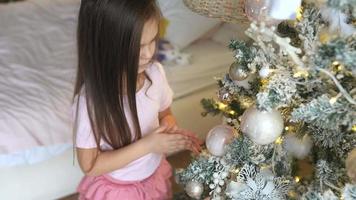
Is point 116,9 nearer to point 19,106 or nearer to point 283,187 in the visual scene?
point 283,187

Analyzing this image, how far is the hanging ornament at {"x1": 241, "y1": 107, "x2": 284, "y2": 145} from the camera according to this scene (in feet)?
2.91

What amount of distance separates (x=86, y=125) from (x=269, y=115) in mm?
437

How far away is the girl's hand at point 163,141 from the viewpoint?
114 centimetres

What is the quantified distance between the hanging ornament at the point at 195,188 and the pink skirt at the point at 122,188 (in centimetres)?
19

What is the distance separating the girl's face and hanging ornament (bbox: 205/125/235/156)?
0.22 metres

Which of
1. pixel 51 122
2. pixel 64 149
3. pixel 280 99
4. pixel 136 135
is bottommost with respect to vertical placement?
pixel 64 149

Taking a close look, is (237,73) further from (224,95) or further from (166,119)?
(166,119)

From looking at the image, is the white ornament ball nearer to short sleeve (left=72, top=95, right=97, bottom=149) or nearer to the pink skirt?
short sleeve (left=72, top=95, right=97, bottom=149)

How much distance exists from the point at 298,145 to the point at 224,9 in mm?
441

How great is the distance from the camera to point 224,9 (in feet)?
4.19

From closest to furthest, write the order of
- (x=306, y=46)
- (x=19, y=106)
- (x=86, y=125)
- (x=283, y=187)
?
(x=306, y=46) < (x=283, y=187) < (x=86, y=125) < (x=19, y=106)

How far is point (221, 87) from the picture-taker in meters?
1.13

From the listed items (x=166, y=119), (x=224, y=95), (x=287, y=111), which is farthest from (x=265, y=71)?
(x=166, y=119)

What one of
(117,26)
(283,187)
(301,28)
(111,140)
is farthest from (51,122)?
(301,28)
